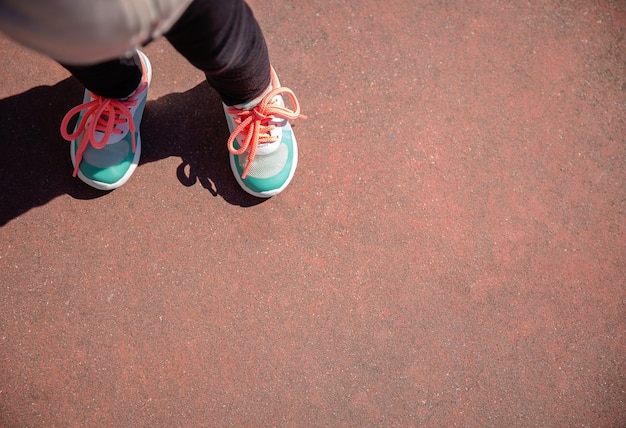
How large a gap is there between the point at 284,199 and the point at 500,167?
0.71 metres

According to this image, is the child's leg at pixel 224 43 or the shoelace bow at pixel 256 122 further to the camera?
the shoelace bow at pixel 256 122

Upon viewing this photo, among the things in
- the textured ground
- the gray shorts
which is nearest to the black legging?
the gray shorts

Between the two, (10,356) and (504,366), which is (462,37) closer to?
(504,366)

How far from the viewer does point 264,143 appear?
1279 millimetres

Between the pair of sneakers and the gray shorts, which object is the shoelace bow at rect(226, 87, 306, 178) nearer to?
the pair of sneakers

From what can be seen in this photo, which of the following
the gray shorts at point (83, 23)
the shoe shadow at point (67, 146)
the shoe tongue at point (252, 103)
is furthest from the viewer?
the shoe shadow at point (67, 146)

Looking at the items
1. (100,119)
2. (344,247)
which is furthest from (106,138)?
(344,247)

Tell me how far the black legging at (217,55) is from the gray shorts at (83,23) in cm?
19

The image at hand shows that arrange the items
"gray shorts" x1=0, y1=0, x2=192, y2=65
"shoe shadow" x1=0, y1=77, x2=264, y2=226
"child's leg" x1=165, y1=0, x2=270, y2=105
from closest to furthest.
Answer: "gray shorts" x1=0, y1=0, x2=192, y2=65 → "child's leg" x1=165, y1=0, x2=270, y2=105 → "shoe shadow" x1=0, y1=77, x2=264, y2=226

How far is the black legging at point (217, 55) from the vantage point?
783 millimetres

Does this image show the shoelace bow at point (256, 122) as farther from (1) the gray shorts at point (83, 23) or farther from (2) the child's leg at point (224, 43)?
(1) the gray shorts at point (83, 23)

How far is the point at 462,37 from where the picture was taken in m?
1.50

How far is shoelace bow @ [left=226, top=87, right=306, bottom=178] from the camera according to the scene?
1.20 meters

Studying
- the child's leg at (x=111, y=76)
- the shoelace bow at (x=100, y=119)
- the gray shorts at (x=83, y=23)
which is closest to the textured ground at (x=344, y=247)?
the shoelace bow at (x=100, y=119)
